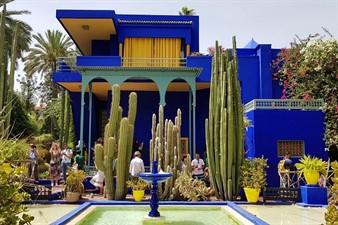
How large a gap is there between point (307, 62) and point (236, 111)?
18.5 ft

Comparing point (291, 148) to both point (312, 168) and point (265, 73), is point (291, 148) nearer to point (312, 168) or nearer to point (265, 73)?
point (312, 168)

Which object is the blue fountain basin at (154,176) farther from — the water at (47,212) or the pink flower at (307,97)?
the pink flower at (307,97)

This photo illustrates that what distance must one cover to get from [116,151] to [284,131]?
19.2 feet

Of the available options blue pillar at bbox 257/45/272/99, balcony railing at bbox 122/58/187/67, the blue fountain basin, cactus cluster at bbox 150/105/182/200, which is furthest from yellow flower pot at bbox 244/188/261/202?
balcony railing at bbox 122/58/187/67

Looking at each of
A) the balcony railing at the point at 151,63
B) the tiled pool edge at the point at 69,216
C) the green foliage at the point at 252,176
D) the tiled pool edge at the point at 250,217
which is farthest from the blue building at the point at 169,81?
the tiled pool edge at the point at 69,216

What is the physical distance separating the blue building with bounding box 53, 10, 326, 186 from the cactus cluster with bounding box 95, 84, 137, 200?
14.2 feet

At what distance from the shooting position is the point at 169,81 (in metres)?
16.1

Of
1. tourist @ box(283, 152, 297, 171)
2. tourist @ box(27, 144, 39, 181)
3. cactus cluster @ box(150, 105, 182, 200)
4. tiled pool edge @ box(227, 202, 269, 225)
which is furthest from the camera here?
tourist @ box(27, 144, 39, 181)

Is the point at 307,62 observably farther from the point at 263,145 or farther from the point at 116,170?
the point at 116,170

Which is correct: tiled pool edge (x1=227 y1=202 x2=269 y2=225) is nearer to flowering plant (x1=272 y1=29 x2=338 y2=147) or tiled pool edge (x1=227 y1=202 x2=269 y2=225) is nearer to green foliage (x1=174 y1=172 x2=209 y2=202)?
green foliage (x1=174 y1=172 x2=209 y2=202)

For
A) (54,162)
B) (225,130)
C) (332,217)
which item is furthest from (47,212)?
(332,217)

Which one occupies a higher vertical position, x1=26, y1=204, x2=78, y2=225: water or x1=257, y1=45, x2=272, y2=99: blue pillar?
x1=257, y1=45, x2=272, y2=99: blue pillar

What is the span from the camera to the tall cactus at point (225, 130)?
11281mm

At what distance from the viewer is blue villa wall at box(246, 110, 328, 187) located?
13.2 meters
